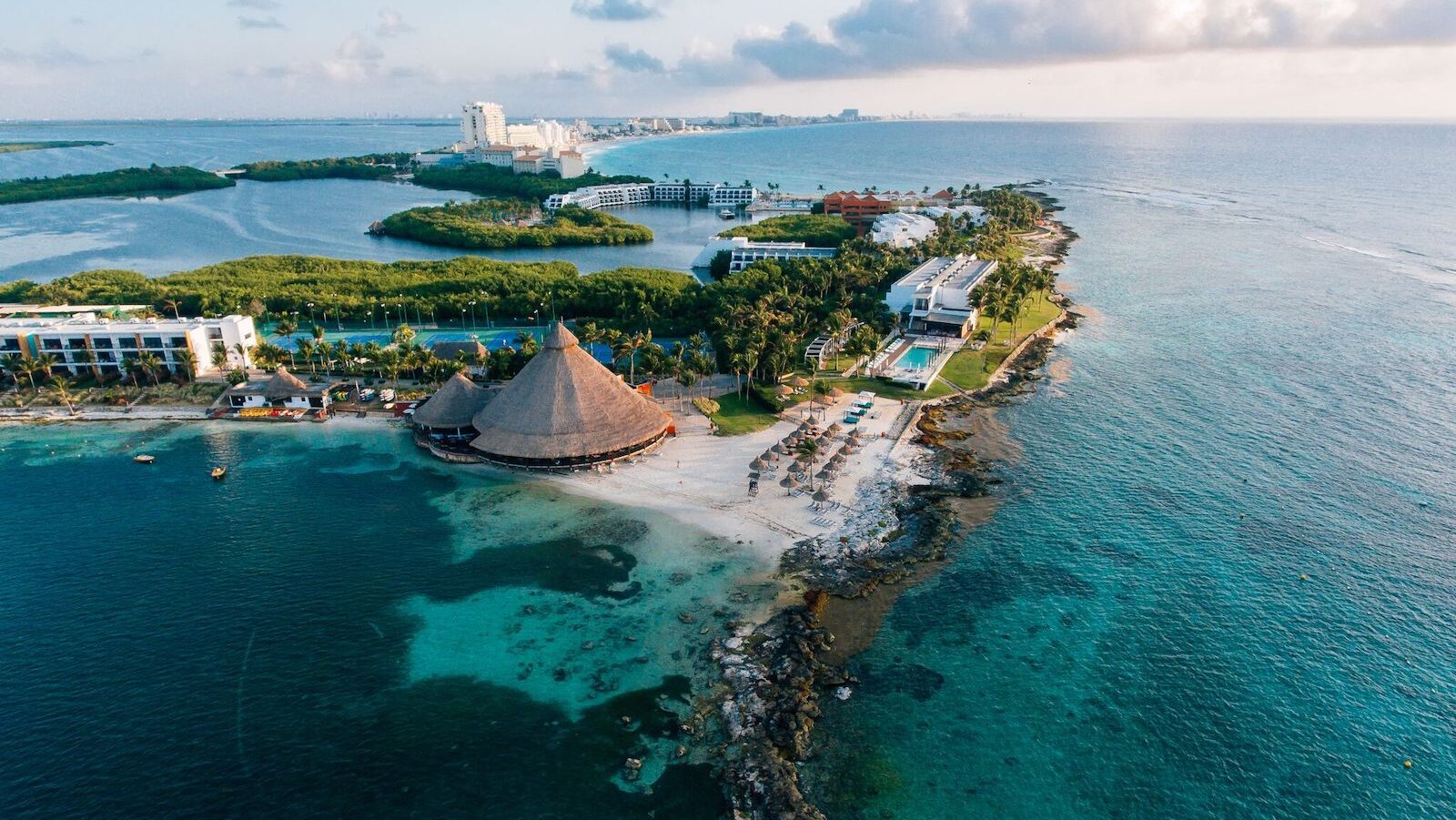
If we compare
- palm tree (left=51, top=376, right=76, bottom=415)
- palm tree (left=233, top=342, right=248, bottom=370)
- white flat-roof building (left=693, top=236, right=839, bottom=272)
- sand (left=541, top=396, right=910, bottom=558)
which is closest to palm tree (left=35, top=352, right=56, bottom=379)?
palm tree (left=51, top=376, right=76, bottom=415)

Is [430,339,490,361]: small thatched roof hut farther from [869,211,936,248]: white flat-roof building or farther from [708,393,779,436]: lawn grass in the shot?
[869,211,936,248]: white flat-roof building

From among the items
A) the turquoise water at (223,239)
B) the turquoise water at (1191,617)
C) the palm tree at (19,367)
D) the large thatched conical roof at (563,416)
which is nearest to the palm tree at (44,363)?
the palm tree at (19,367)

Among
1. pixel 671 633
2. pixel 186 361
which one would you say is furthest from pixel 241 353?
pixel 671 633

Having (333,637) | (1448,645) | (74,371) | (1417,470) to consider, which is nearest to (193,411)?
(74,371)

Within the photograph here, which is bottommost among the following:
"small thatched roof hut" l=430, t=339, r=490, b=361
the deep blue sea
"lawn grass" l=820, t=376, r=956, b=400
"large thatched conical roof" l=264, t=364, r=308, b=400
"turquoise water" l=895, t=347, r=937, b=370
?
the deep blue sea

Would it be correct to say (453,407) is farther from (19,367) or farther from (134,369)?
(19,367)

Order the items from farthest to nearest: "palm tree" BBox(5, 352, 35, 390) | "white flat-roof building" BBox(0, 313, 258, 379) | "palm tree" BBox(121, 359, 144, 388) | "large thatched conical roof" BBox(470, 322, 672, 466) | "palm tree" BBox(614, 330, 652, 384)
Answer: "palm tree" BBox(121, 359, 144, 388) → "white flat-roof building" BBox(0, 313, 258, 379) → "palm tree" BBox(5, 352, 35, 390) → "palm tree" BBox(614, 330, 652, 384) → "large thatched conical roof" BBox(470, 322, 672, 466)

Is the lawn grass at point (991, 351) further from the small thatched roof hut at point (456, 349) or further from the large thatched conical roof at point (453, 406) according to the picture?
the small thatched roof hut at point (456, 349)
